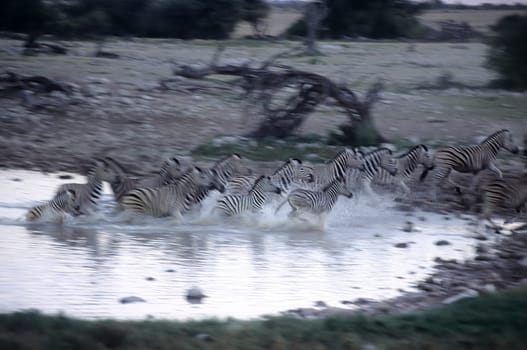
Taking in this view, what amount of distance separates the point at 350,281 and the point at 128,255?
98.3 inches

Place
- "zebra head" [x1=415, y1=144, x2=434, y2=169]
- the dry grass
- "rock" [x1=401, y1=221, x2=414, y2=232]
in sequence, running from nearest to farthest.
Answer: "rock" [x1=401, y1=221, x2=414, y2=232], "zebra head" [x1=415, y1=144, x2=434, y2=169], the dry grass

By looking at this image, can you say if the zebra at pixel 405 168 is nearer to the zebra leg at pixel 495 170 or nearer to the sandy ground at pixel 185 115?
the sandy ground at pixel 185 115

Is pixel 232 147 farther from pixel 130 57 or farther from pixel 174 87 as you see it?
pixel 130 57

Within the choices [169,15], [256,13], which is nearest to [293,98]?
[169,15]

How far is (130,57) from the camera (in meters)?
26.9

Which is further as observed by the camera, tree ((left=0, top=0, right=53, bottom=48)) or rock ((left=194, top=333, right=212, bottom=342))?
tree ((left=0, top=0, right=53, bottom=48))

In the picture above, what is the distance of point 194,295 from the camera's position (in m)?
8.85

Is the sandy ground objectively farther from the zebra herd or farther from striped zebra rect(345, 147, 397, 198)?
the zebra herd

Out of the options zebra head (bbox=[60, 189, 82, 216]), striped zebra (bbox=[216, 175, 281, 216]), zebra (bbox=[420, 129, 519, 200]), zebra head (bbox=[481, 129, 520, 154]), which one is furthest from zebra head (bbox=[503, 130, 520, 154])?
zebra head (bbox=[60, 189, 82, 216])

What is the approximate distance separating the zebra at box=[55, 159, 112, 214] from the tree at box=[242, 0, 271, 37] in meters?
26.6

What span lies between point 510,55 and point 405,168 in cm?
1346

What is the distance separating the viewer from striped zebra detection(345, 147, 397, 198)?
48.6 feet

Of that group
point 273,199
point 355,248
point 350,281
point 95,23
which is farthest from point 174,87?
point 95,23

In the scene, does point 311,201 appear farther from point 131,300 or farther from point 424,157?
point 131,300
